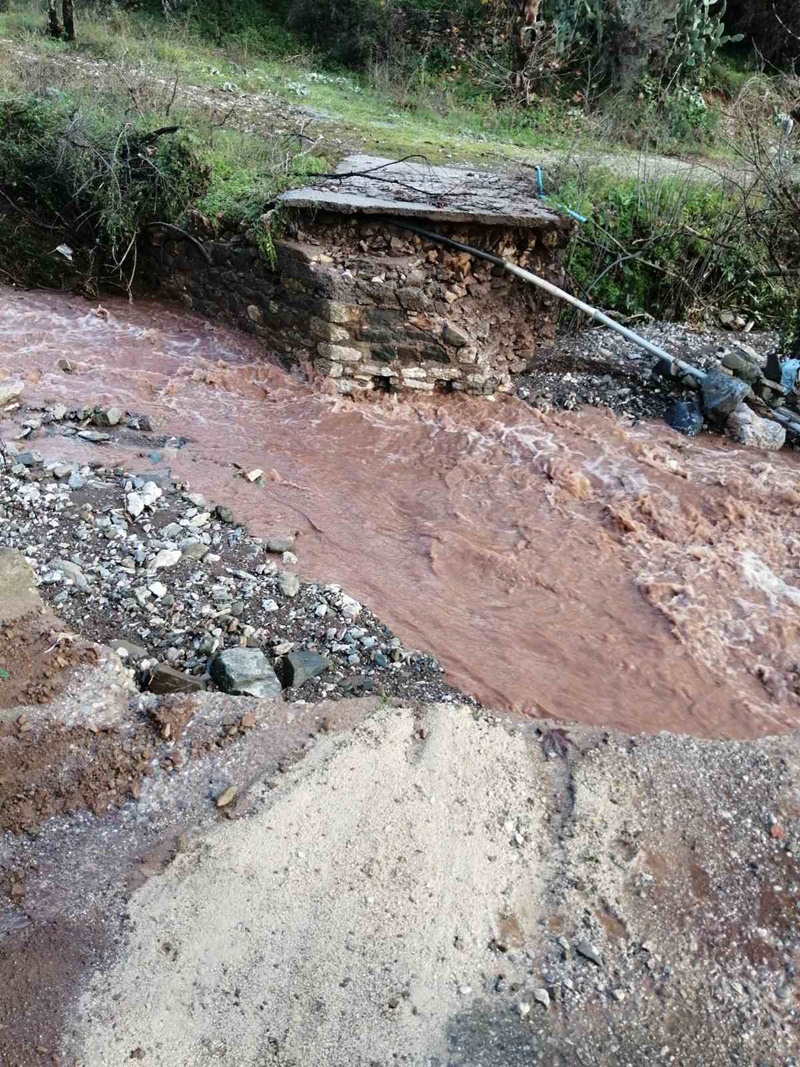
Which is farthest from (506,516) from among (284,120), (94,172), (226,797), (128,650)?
(284,120)

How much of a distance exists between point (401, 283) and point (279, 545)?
291 cm

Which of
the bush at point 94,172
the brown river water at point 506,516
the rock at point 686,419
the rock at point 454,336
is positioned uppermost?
the bush at point 94,172

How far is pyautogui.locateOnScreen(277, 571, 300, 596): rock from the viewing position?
4488 mm

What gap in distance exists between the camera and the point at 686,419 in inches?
274

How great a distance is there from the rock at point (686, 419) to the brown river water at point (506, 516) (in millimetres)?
137

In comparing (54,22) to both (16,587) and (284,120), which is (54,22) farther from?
(16,587)

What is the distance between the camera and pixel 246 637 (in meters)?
4.11

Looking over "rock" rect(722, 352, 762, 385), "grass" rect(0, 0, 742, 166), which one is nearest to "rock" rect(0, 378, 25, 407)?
"grass" rect(0, 0, 742, 166)

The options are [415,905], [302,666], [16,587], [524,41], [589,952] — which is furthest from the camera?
[524,41]

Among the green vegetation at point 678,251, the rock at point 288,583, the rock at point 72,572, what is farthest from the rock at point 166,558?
the green vegetation at point 678,251

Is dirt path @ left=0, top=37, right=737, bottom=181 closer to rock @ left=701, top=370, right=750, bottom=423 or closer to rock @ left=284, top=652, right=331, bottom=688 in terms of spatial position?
rock @ left=701, top=370, right=750, bottom=423

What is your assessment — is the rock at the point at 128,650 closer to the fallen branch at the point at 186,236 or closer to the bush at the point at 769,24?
the fallen branch at the point at 186,236

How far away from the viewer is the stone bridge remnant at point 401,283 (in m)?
6.77

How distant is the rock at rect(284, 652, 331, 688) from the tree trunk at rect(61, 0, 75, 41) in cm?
1178
